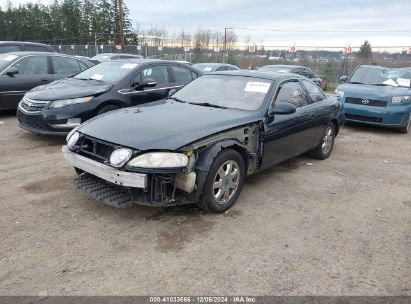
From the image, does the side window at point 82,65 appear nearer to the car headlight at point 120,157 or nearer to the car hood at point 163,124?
the car hood at point 163,124

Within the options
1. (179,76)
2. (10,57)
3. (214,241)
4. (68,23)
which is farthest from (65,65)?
(68,23)

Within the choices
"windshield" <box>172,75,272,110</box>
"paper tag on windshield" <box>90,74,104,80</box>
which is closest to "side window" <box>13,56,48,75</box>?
"paper tag on windshield" <box>90,74,104,80</box>

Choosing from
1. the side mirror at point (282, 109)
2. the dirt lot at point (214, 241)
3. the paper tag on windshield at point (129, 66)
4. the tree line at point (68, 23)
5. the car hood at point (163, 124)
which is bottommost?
the dirt lot at point (214, 241)

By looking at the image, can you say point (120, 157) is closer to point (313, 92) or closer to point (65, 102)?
point (65, 102)

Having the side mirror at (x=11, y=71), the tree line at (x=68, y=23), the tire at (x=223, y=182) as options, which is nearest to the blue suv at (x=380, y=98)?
the tire at (x=223, y=182)

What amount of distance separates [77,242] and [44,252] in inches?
11.5

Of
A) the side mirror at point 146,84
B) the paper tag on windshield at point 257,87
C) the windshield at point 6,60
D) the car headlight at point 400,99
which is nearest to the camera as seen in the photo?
the paper tag on windshield at point 257,87

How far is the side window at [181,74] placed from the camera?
7.99 meters

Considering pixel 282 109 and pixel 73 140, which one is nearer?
pixel 73 140

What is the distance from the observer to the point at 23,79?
855cm

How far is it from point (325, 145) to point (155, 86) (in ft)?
11.4

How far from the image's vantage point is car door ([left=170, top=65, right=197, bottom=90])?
7898mm

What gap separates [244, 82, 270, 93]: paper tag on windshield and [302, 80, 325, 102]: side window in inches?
47.4

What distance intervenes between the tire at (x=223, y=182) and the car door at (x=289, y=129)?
622 millimetres
